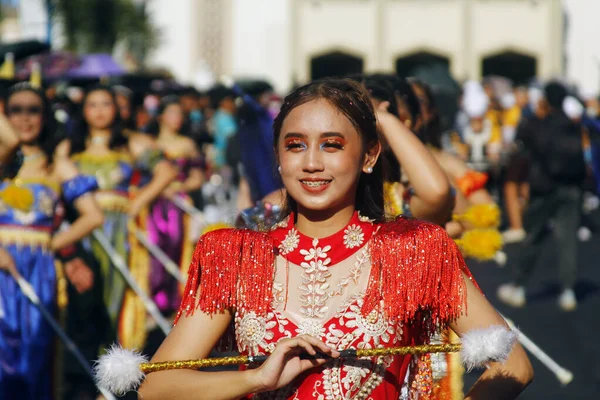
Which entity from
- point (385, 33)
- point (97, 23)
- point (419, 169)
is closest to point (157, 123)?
point (419, 169)

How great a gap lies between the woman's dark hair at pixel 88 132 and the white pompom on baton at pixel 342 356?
232 inches

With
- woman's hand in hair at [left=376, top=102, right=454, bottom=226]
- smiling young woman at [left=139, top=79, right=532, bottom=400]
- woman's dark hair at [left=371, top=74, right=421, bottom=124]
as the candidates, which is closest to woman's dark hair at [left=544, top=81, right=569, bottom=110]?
woman's dark hair at [left=371, top=74, right=421, bottom=124]

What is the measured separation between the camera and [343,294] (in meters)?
2.96

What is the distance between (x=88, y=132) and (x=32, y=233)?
2.30m

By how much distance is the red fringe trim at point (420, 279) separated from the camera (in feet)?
9.56

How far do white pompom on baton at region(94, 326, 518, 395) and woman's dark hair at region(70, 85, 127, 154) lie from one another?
588 centimetres

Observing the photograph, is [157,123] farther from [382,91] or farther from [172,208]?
[382,91]

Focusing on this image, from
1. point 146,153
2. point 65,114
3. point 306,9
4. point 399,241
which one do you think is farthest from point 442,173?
point 306,9

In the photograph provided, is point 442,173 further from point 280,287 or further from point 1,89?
point 1,89

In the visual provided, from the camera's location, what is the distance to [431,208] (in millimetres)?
4234

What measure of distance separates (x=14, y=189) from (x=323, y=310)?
3.65 metres

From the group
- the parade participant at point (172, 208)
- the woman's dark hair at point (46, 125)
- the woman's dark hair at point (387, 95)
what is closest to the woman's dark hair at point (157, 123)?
the parade participant at point (172, 208)

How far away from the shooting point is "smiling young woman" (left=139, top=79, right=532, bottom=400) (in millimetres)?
2893

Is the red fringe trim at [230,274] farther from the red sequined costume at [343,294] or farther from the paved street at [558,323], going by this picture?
the paved street at [558,323]
